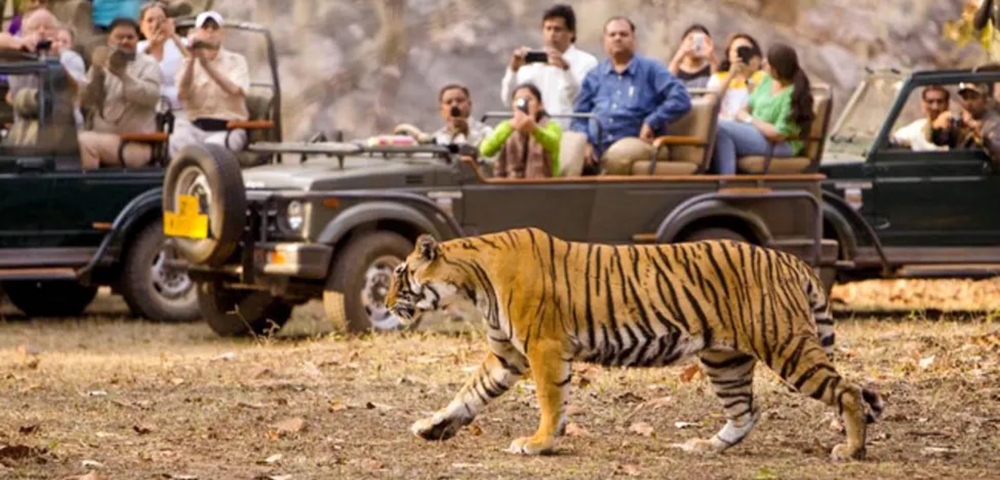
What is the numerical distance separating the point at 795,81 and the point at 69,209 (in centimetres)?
495

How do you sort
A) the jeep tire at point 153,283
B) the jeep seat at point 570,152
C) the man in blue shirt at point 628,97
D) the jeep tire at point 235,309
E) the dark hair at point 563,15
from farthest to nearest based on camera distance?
the jeep tire at point 153,283
the dark hair at point 563,15
the jeep tire at point 235,309
the man in blue shirt at point 628,97
the jeep seat at point 570,152

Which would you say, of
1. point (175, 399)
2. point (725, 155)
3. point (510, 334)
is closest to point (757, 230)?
point (725, 155)

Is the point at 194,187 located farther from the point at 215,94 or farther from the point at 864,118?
the point at 864,118

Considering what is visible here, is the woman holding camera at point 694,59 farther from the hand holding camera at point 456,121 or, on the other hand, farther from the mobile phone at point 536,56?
the hand holding camera at point 456,121

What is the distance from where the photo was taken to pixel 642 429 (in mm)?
10289

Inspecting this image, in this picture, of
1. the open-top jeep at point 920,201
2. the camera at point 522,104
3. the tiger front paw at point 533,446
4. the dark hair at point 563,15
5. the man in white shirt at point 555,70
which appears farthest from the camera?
the open-top jeep at point 920,201

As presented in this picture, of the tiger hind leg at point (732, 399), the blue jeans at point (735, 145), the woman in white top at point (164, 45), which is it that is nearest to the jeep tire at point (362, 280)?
the blue jeans at point (735, 145)

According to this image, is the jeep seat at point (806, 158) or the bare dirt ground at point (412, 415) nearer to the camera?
the bare dirt ground at point (412, 415)

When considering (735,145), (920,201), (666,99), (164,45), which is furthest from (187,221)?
(920,201)

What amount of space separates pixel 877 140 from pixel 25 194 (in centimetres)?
591

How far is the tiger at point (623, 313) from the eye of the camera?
30.8ft

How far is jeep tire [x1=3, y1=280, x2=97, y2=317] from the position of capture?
17906 millimetres

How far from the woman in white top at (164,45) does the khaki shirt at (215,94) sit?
0.68 feet

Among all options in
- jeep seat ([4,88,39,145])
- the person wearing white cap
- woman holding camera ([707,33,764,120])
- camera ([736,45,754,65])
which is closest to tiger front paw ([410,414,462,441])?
jeep seat ([4,88,39,145])
